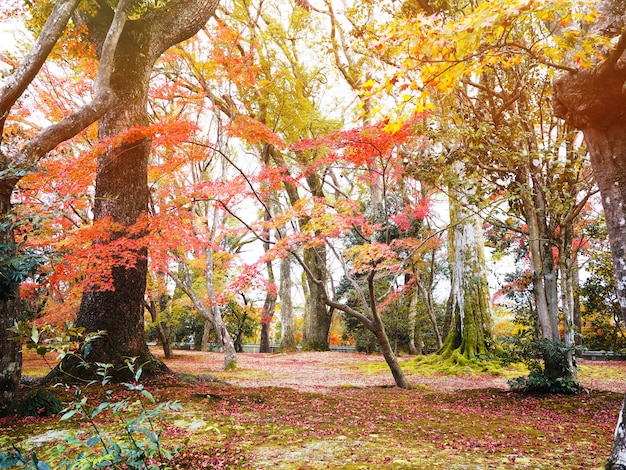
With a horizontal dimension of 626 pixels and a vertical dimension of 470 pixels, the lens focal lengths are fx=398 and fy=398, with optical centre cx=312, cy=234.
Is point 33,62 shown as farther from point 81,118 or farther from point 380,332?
point 380,332

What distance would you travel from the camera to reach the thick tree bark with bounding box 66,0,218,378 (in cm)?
611

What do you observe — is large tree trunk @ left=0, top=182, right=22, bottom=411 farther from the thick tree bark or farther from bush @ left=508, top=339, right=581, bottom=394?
bush @ left=508, top=339, right=581, bottom=394

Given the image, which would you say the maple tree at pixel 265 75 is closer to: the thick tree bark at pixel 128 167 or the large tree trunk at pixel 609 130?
the thick tree bark at pixel 128 167

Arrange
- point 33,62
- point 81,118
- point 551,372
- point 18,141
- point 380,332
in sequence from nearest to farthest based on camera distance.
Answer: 1. point 33,62
2. point 18,141
3. point 81,118
4. point 551,372
5. point 380,332

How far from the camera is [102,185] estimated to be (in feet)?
21.5

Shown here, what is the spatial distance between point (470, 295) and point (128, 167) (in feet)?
26.8

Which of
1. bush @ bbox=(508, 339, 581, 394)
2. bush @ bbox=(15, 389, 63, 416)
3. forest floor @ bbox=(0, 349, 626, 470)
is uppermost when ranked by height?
bush @ bbox=(508, 339, 581, 394)

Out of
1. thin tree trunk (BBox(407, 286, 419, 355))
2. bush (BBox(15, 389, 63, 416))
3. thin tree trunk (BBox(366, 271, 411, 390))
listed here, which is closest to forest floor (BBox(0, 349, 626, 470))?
bush (BBox(15, 389, 63, 416))

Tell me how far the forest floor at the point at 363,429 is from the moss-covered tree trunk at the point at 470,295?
358 centimetres

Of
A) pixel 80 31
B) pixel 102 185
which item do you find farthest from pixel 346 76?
pixel 102 185

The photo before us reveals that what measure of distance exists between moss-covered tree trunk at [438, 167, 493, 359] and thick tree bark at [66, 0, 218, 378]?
6789 millimetres

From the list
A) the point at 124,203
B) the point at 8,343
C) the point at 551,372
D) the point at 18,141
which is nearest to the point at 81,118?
the point at 18,141

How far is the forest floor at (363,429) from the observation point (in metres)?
2.95

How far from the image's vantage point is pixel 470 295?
32.6 ft
